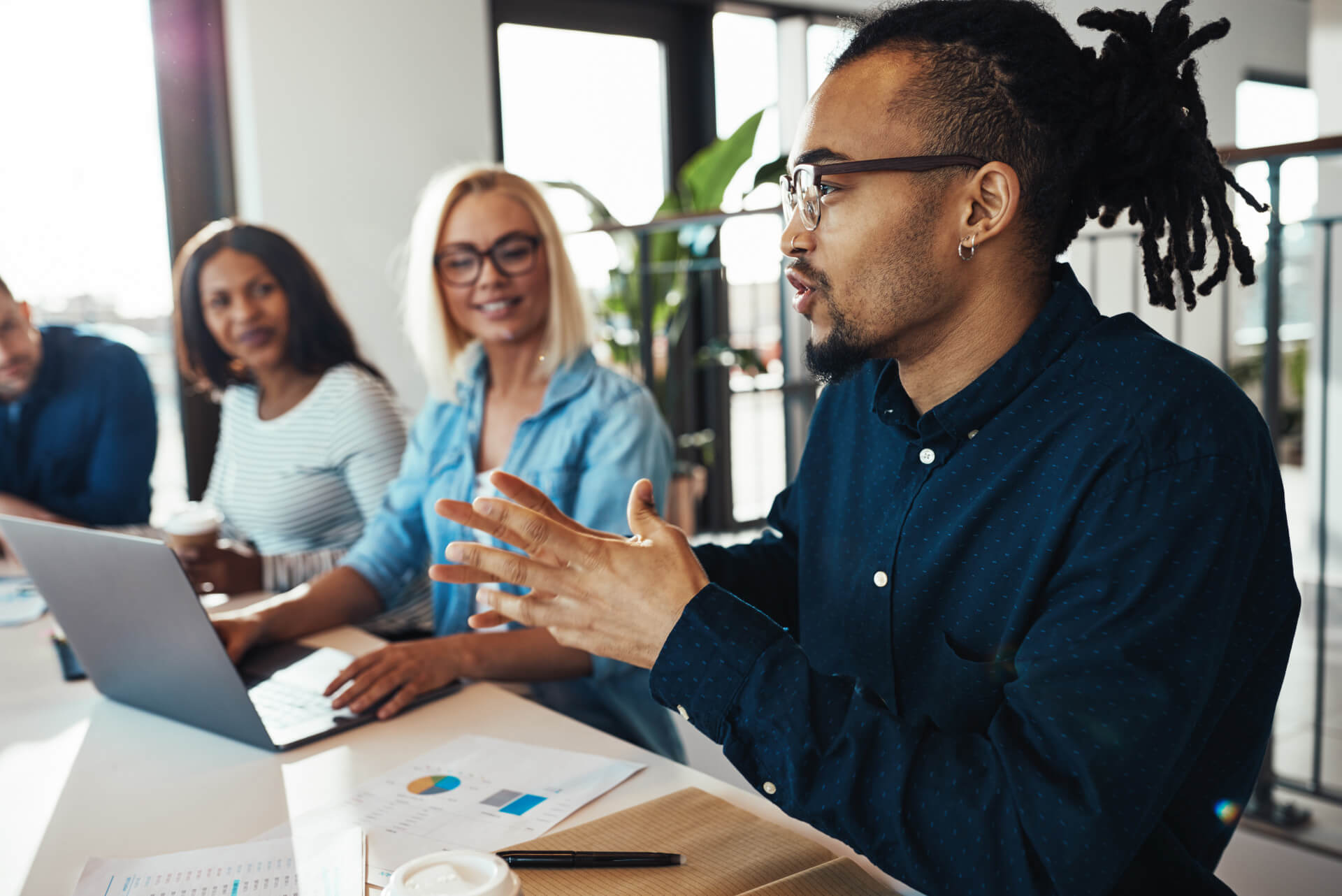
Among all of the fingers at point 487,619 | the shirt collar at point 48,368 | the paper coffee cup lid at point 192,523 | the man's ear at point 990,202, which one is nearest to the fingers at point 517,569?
the fingers at point 487,619

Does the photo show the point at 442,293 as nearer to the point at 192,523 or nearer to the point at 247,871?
the point at 192,523

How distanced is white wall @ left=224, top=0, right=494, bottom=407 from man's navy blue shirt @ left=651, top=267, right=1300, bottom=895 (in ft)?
9.29

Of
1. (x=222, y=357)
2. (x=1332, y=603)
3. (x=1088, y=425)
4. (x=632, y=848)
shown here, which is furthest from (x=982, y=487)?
(x=1332, y=603)

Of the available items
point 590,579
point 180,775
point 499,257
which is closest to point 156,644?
point 180,775

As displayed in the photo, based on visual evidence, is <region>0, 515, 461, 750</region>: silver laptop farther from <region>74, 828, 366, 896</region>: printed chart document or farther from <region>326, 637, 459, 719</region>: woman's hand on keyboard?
<region>74, 828, 366, 896</region>: printed chart document

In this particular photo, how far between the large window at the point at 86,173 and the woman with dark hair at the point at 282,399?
2.71 feet

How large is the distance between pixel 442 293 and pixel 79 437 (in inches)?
44.7


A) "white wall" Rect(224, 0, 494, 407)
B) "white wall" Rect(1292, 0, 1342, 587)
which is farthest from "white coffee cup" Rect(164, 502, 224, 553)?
"white wall" Rect(1292, 0, 1342, 587)

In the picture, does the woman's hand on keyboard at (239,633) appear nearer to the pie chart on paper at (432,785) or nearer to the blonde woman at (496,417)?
the blonde woman at (496,417)

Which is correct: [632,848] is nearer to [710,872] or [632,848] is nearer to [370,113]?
[710,872]

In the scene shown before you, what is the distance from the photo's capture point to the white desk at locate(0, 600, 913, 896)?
914 mm

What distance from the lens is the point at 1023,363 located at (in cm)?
91

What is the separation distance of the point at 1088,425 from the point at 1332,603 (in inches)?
147

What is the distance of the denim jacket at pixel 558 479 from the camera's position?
1.50 m
